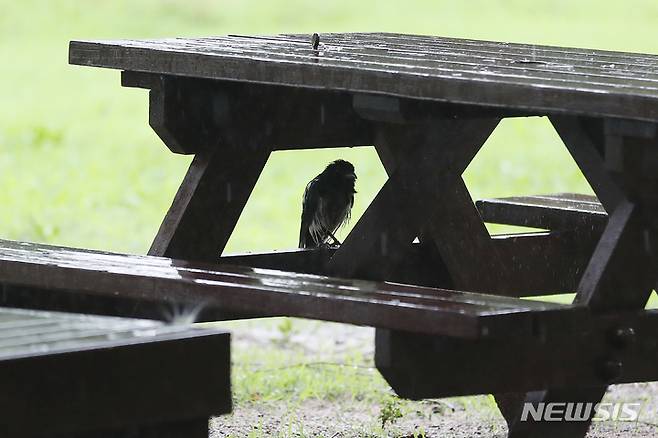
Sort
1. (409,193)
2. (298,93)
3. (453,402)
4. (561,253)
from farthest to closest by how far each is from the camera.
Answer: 1. (453,402)
2. (561,253)
3. (298,93)
4. (409,193)

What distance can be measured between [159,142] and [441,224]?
28.6 feet

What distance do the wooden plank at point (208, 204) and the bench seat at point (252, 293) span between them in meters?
0.39

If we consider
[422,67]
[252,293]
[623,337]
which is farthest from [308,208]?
[623,337]

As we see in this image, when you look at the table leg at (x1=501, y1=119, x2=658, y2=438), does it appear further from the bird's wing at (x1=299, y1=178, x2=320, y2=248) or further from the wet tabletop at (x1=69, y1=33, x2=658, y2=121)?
the bird's wing at (x1=299, y1=178, x2=320, y2=248)

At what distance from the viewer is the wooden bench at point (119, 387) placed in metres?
3.02

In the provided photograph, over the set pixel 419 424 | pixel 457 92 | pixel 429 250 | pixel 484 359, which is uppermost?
pixel 457 92

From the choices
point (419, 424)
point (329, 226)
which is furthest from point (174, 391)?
→ point (329, 226)

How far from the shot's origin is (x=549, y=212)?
5277 millimetres

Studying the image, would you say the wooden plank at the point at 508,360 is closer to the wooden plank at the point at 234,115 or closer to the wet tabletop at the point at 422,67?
the wet tabletop at the point at 422,67

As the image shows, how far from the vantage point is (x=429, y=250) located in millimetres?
4758

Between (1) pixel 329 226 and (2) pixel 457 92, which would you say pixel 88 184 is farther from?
(2) pixel 457 92

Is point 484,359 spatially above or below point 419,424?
above

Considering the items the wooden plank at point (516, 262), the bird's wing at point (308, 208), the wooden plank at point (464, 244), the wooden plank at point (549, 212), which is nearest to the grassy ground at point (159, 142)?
the bird's wing at point (308, 208)

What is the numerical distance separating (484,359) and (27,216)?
679cm
